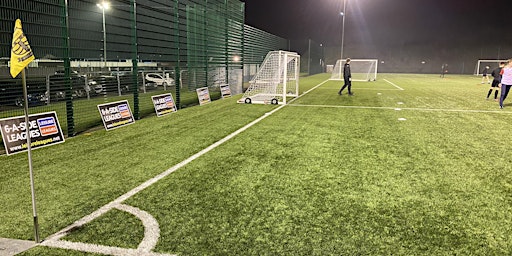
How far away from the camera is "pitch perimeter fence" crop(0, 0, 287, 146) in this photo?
25.1 feet

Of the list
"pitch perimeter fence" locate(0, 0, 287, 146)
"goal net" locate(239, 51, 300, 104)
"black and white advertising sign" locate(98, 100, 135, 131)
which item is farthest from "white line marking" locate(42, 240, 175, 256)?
"goal net" locate(239, 51, 300, 104)

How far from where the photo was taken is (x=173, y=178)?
488 centimetres

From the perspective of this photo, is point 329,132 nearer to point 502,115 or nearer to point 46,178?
point 46,178

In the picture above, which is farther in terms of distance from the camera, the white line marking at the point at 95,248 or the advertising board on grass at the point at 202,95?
the advertising board on grass at the point at 202,95

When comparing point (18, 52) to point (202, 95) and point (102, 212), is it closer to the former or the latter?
point (102, 212)

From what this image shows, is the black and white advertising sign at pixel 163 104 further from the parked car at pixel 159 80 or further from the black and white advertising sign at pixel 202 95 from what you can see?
the parked car at pixel 159 80

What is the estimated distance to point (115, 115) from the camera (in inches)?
351

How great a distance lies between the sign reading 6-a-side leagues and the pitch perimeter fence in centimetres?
83

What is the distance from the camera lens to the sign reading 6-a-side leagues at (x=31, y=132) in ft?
20.1

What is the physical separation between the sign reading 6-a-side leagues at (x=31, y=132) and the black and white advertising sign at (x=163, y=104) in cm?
389

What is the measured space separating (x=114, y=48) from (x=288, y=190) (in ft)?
28.3

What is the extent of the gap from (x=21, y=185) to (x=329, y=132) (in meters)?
6.27

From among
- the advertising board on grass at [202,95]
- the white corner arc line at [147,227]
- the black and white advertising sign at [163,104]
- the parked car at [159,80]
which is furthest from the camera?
the parked car at [159,80]

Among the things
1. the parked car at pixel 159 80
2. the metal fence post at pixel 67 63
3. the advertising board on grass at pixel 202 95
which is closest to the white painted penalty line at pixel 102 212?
Result: the metal fence post at pixel 67 63
